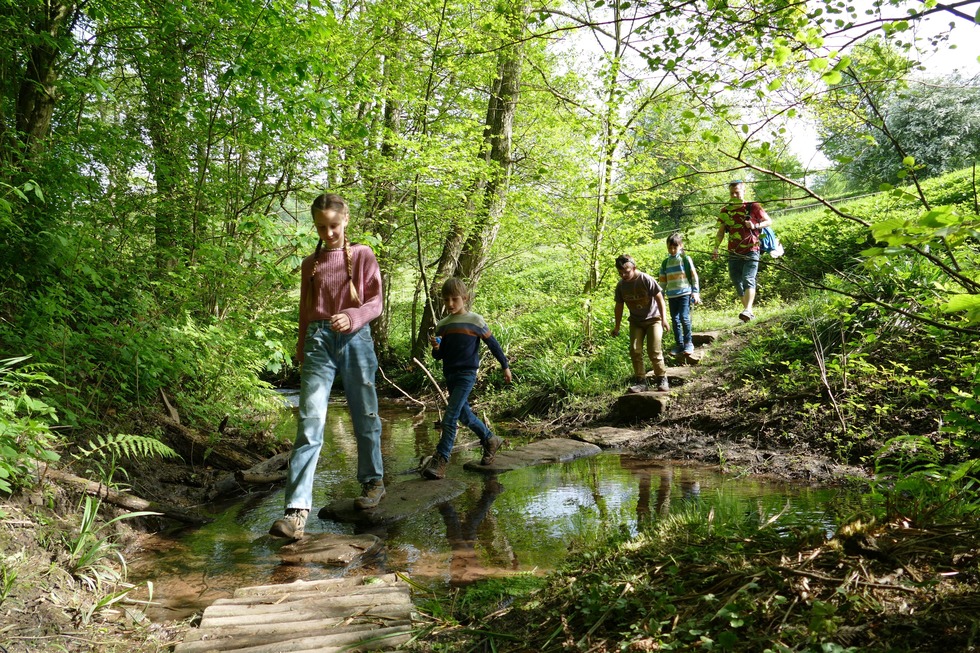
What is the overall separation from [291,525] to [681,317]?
284 inches

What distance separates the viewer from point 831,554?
2.40 m

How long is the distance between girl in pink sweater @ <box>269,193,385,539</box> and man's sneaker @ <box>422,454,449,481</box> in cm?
130

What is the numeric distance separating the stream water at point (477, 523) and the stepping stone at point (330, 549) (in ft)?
0.29

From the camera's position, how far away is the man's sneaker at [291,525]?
4.29m

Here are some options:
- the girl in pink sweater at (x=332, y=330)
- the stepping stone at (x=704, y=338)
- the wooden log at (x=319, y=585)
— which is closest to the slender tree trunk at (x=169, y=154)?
the girl in pink sweater at (x=332, y=330)

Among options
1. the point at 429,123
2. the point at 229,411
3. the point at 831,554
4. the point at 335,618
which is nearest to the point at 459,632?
the point at 335,618

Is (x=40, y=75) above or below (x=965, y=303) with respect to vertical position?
above

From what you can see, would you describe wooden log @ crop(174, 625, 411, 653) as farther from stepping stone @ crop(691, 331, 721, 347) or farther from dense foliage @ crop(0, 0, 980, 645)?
stepping stone @ crop(691, 331, 721, 347)

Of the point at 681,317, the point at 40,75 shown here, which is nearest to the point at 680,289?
the point at 681,317

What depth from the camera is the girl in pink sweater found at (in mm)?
4539

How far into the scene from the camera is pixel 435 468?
631 centimetres

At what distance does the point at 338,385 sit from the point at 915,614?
50.9ft

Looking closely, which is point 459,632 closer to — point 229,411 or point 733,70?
point 733,70

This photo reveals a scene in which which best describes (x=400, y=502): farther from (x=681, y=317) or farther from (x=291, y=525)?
(x=681, y=317)
